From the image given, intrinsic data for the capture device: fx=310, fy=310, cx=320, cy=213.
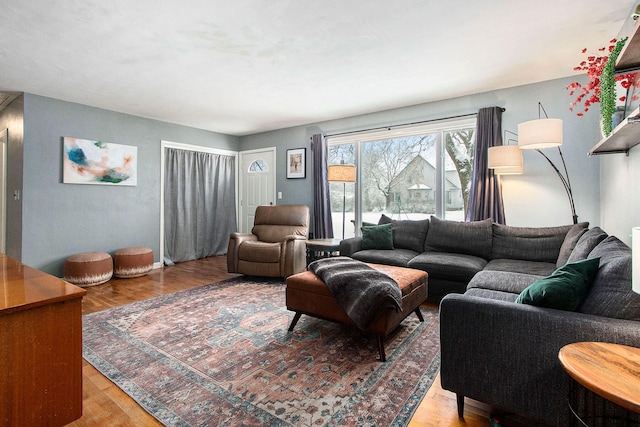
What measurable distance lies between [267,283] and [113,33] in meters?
2.98

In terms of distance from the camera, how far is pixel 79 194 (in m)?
4.16

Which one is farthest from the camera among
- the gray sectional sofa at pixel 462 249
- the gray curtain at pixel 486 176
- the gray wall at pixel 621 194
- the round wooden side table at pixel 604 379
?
the gray curtain at pixel 486 176

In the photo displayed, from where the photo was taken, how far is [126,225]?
466cm

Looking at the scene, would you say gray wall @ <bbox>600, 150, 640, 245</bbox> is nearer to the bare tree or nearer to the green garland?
the green garland

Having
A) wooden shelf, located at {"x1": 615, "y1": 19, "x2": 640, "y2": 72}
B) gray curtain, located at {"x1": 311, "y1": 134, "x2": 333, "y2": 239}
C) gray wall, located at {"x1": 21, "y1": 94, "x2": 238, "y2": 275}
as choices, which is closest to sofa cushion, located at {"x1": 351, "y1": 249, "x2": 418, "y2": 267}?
gray curtain, located at {"x1": 311, "y1": 134, "x2": 333, "y2": 239}

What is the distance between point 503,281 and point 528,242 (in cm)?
113

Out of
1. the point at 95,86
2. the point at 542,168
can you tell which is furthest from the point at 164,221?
the point at 542,168

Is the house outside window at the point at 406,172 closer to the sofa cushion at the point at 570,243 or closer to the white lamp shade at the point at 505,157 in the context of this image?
the white lamp shade at the point at 505,157

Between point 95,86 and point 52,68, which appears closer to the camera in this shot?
point 52,68

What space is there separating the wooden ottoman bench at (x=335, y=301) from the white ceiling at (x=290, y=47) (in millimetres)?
1954

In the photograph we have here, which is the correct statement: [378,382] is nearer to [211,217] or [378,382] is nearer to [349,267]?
[349,267]

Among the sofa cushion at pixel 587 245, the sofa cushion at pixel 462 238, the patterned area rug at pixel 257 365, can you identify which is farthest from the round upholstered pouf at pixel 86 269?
the sofa cushion at pixel 587 245

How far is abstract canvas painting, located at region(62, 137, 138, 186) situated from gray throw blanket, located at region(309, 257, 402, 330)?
3.75m

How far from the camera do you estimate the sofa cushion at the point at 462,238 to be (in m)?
3.38
